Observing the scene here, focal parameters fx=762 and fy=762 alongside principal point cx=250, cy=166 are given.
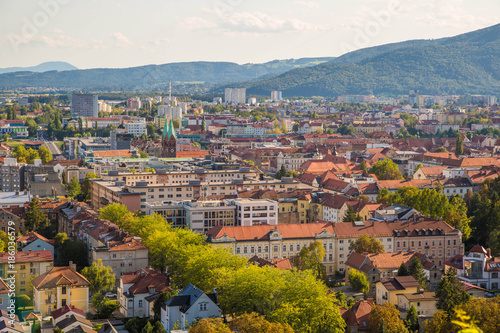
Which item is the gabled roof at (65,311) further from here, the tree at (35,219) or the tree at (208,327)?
the tree at (35,219)

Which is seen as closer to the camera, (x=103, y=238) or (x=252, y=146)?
(x=103, y=238)

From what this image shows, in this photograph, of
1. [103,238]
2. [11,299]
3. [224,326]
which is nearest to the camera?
[224,326]

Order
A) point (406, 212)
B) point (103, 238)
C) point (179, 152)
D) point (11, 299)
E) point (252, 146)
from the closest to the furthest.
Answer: point (11, 299) → point (103, 238) → point (406, 212) → point (179, 152) → point (252, 146)

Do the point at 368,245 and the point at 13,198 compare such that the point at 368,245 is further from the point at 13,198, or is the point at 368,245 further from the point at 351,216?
the point at 13,198

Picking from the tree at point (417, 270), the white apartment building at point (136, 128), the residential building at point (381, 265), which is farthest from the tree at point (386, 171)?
the white apartment building at point (136, 128)

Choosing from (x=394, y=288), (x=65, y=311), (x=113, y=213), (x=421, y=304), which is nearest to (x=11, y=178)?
(x=113, y=213)

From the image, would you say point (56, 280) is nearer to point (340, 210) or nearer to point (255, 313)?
point (255, 313)

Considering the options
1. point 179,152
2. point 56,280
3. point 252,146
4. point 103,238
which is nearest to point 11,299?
point 56,280
